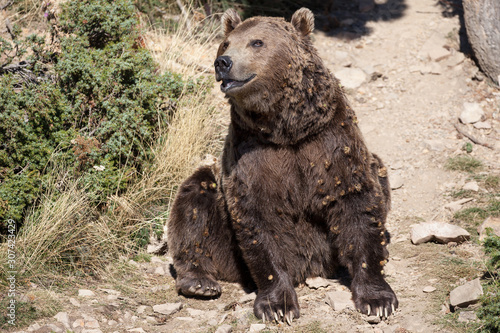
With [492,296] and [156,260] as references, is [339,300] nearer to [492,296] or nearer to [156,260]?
[492,296]

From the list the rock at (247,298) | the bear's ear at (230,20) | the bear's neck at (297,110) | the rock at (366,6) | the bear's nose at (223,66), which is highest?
the bear's ear at (230,20)

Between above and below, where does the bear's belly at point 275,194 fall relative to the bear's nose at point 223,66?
below

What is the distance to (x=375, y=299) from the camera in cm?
457

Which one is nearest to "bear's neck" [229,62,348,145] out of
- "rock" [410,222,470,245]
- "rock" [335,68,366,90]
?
"rock" [410,222,470,245]

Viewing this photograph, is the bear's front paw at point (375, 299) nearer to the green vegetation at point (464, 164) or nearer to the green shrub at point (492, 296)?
the green shrub at point (492, 296)

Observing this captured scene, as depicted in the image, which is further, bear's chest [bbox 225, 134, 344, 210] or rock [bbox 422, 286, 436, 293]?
rock [bbox 422, 286, 436, 293]

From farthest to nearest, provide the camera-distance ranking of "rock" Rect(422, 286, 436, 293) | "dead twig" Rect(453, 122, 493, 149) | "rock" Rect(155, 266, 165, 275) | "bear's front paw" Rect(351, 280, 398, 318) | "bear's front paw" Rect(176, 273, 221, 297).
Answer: "dead twig" Rect(453, 122, 493, 149), "rock" Rect(155, 266, 165, 275), "bear's front paw" Rect(176, 273, 221, 297), "rock" Rect(422, 286, 436, 293), "bear's front paw" Rect(351, 280, 398, 318)

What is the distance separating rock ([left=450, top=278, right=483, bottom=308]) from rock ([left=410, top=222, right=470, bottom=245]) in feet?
3.53

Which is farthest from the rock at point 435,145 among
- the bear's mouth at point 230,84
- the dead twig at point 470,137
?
the bear's mouth at point 230,84

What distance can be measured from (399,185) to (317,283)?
7.35 feet

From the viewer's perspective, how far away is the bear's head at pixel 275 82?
4.36 meters

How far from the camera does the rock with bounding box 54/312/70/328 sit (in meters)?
4.47

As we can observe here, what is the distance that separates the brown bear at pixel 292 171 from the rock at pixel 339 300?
64 millimetres

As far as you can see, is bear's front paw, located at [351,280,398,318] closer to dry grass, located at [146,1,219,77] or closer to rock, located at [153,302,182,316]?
rock, located at [153,302,182,316]
